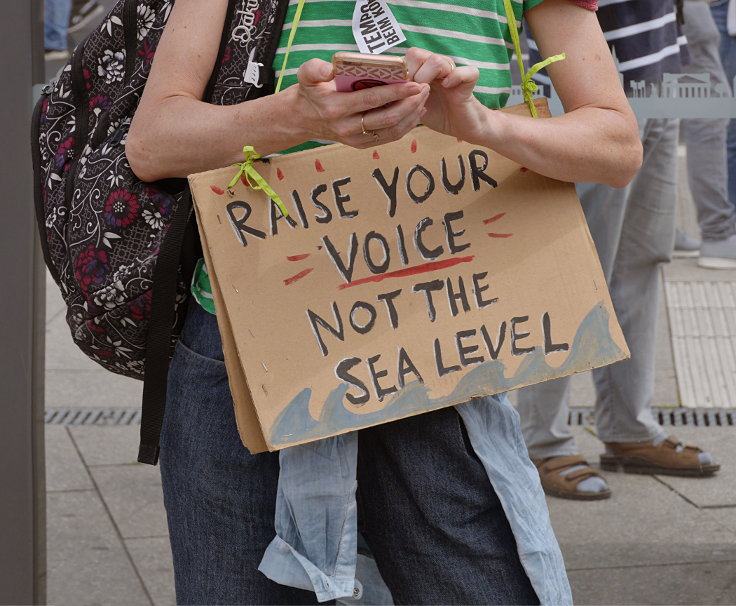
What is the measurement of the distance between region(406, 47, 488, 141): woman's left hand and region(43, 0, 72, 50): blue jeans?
163cm

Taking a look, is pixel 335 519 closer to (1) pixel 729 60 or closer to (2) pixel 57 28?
(1) pixel 729 60

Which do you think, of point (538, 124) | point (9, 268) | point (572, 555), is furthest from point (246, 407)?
point (572, 555)

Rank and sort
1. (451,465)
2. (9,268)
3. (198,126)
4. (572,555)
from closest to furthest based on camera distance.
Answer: (198,126) → (451,465) → (9,268) → (572,555)

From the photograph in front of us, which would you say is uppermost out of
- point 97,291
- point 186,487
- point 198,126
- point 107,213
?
point 198,126

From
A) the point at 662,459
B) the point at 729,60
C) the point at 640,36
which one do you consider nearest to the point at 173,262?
the point at 640,36

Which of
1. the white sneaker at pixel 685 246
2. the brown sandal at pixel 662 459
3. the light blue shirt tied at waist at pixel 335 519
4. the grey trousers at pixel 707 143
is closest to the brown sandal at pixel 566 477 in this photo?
the brown sandal at pixel 662 459

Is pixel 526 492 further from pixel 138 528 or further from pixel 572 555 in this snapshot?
pixel 138 528

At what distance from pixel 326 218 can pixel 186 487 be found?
1.46ft

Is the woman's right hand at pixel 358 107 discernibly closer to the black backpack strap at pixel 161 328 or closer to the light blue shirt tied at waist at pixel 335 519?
the black backpack strap at pixel 161 328

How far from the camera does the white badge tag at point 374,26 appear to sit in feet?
4.85

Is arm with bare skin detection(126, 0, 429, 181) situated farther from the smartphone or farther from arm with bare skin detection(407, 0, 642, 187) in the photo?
arm with bare skin detection(407, 0, 642, 187)

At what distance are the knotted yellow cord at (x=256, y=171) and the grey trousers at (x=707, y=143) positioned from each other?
4.07ft

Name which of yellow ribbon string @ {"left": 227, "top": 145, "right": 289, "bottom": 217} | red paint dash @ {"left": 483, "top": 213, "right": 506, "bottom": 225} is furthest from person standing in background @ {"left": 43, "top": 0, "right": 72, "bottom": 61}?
red paint dash @ {"left": 483, "top": 213, "right": 506, "bottom": 225}

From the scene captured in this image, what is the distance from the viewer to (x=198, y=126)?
1.48 m
